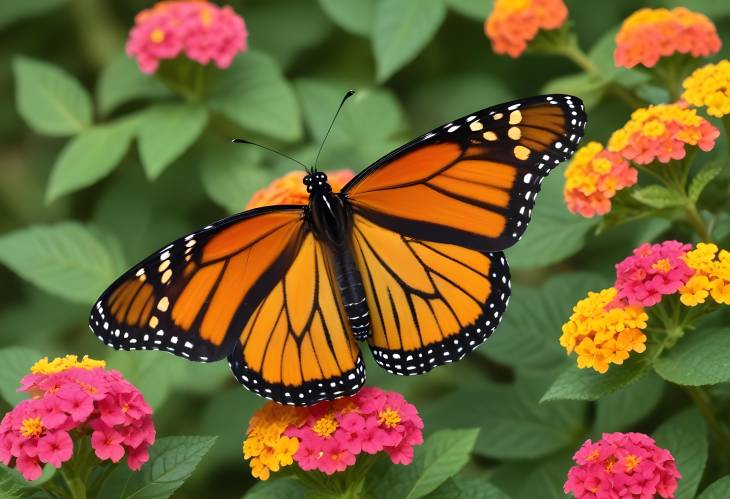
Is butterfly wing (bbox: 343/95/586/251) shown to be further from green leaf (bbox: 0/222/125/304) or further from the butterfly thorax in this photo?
green leaf (bbox: 0/222/125/304)

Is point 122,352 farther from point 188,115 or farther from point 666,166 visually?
point 666,166

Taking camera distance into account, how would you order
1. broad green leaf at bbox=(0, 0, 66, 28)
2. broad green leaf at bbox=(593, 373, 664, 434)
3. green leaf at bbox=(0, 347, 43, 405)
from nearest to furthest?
green leaf at bbox=(0, 347, 43, 405)
broad green leaf at bbox=(593, 373, 664, 434)
broad green leaf at bbox=(0, 0, 66, 28)

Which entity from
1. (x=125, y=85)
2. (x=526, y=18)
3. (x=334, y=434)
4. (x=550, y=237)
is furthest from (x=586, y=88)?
(x=125, y=85)

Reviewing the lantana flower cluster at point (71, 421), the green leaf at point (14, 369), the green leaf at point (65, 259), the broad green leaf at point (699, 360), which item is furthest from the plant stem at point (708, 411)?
the green leaf at point (65, 259)

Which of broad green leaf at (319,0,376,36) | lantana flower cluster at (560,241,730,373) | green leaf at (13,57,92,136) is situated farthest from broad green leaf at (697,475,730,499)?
green leaf at (13,57,92,136)

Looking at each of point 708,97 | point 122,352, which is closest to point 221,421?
point 122,352

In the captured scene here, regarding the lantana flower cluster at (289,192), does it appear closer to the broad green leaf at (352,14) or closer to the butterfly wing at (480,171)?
the butterfly wing at (480,171)

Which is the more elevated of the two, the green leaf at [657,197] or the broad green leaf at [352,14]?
the broad green leaf at [352,14]
